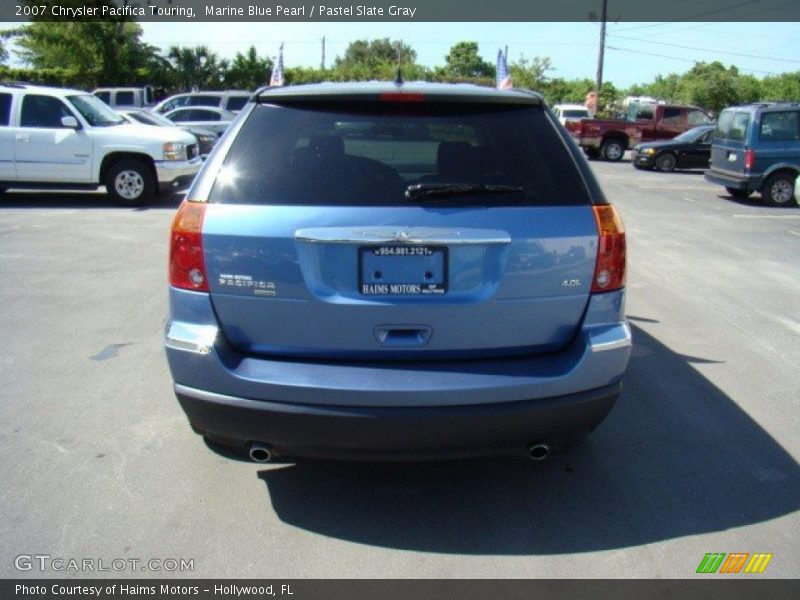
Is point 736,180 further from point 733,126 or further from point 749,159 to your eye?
point 733,126

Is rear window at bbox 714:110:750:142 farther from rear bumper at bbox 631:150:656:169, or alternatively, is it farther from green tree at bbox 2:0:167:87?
green tree at bbox 2:0:167:87

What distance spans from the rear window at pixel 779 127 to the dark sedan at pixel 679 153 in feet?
27.7

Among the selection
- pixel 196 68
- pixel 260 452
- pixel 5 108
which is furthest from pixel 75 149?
pixel 196 68

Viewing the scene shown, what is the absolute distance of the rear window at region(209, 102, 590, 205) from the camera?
2.99 m

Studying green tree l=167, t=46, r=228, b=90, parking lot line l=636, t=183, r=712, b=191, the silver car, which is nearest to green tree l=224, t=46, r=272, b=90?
green tree l=167, t=46, r=228, b=90

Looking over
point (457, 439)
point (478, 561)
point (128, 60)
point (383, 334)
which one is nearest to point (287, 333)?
point (383, 334)

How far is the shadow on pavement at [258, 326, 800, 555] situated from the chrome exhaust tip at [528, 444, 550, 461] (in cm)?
35

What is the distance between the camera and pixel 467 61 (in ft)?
334

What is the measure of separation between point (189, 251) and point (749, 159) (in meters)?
13.7

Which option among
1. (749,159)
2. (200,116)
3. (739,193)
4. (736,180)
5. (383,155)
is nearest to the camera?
(383,155)

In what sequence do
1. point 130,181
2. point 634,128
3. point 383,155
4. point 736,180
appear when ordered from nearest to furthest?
1. point 383,155
2. point 130,181
3. point 736,180
4. point 634,128

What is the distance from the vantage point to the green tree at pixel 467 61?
95719 millimetres

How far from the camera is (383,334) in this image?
2.91 meters

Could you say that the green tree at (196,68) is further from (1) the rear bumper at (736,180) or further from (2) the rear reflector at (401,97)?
(2) the rear reflector at (401,97)
